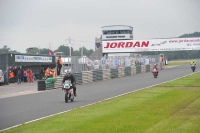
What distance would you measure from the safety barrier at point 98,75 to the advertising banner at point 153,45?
14.3m

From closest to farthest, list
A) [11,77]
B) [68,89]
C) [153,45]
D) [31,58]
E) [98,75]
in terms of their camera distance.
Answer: [68,89] → [98,75] → [11,77] → [31,58] → [153,45]

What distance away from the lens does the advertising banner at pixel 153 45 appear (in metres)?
70.3

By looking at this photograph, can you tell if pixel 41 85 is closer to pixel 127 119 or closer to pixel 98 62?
pixel 98 62

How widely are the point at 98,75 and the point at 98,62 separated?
79.5 inches

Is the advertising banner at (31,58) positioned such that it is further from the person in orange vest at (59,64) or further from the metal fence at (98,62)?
the person in orange vest at (59,64)

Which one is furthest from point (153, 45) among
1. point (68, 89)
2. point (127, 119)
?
point (127, 119)

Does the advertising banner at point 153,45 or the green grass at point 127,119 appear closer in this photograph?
the green grass at point 127,119

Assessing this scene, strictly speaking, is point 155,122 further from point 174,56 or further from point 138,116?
point 174,56

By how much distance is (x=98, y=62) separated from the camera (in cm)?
4275

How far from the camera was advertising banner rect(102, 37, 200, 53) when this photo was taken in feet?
231

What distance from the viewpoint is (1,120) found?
586 inches

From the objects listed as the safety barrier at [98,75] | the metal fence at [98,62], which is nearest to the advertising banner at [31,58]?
the metal fence at [98,62]

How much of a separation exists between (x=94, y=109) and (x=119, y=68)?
31.8 meters

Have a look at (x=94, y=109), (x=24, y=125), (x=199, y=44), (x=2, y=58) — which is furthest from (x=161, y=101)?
(x=199, y=44)
